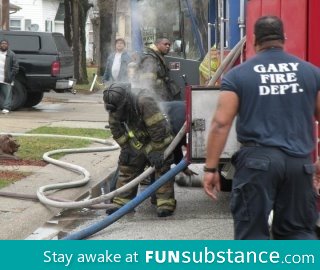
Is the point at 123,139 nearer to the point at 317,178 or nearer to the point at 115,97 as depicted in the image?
the point at 115,97

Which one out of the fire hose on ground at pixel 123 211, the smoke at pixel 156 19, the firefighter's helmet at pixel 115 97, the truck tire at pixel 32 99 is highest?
the smoke at pixel 156 19

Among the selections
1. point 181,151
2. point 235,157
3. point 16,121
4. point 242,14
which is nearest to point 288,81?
point 235,157

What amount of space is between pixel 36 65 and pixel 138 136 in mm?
10678

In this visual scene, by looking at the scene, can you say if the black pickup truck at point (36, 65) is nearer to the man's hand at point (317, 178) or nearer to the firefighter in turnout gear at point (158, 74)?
the firefighter in turnout gear at point (158, 74)

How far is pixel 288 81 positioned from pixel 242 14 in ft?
9.44

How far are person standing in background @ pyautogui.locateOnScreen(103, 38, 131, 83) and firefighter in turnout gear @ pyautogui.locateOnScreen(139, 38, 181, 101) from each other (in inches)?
22.9

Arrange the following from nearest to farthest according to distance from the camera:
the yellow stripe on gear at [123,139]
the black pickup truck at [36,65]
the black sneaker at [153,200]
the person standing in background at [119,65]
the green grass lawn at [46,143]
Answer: the yellow stripe on gear at [123,139] < the black sneaker at [153,200] < the green grass lawn at [46,143] < the person standing in background at [119,65] < the black pickup truck at [36,65]

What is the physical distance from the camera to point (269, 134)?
4191 mm

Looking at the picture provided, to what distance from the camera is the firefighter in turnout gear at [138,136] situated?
690 cm

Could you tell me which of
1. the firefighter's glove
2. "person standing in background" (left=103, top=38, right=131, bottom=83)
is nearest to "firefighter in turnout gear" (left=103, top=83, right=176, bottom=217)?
the firefighter's glove

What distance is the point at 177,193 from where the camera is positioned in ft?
28.1

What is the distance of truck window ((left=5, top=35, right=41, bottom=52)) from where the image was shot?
17578mm

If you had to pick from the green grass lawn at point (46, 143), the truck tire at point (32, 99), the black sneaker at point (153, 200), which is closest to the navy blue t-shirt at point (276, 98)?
the black sneaker at point (153, 200)

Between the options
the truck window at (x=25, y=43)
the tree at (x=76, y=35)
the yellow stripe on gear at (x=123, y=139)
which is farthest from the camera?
the tree at (x=76, y=35)
